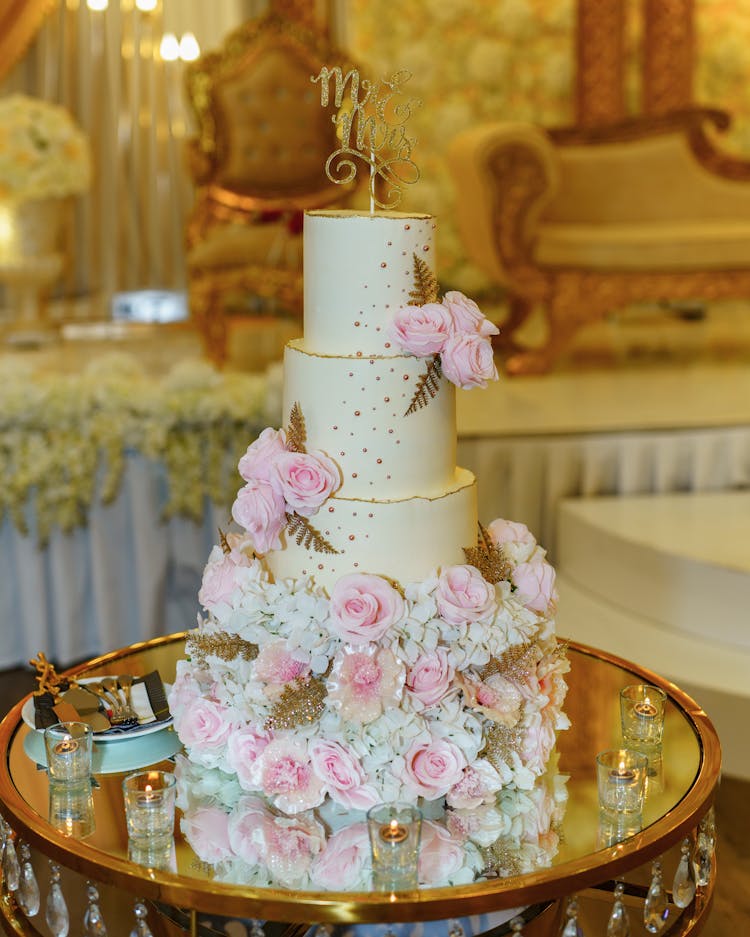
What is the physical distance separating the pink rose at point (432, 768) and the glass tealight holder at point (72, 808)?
420 millimetres

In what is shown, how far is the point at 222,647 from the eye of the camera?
1735 mm

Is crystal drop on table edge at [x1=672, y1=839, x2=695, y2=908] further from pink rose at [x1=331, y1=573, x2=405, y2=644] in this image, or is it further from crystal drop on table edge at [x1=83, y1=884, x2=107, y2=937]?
crystal drop on table edge at [x1=83, y1=884, x2=107, y2=937]

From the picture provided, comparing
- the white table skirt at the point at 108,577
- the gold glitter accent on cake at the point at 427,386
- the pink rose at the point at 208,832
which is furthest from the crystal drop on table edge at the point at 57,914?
the white table skirt at the point at 108,577

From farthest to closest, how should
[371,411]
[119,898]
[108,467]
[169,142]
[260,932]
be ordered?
[169,142], [108,467], [119,898], [371,411], [260,932]

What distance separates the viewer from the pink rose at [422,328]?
1663 millimetres

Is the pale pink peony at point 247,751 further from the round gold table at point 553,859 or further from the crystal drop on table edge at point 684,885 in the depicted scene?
the crystal drop on table edge at point 684,885

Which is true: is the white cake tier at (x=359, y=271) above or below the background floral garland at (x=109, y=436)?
above

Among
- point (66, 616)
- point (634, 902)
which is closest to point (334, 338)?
point (634, 902)

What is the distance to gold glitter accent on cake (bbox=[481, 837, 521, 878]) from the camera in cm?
152

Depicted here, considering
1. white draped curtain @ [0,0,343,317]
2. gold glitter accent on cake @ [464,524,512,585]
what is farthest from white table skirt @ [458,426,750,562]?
white draped curtain @ [0,0,343,317]

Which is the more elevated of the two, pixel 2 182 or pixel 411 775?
pixel 2 182

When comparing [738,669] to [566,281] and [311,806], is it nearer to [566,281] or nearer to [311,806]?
[311,806]

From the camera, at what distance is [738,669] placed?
3.04 meters

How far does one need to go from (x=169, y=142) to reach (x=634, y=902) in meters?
5.33
